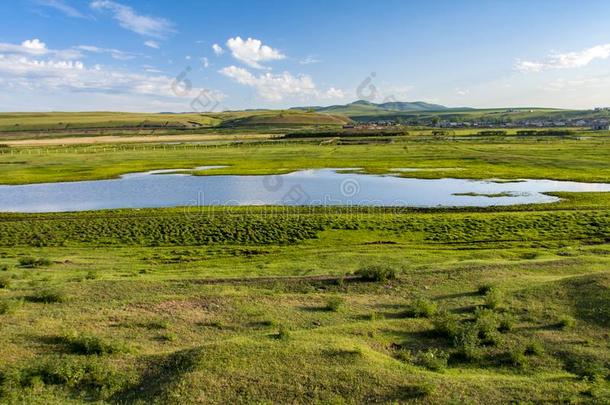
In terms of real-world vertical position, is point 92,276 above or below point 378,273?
below

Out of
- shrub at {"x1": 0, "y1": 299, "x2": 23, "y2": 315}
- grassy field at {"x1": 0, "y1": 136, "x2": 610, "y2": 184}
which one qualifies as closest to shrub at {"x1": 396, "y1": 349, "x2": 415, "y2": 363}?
shrub at {"x1": 0, "y1": 299, "x2": 23, "y2": 315}

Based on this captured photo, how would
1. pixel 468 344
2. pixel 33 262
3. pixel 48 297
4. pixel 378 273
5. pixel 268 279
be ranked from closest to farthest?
pixel 468 344 < pixel 48 297 < pixel 378 273 < pixel 268 279 < pixel 33 262

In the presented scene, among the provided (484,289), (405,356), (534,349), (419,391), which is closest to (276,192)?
(484,289)

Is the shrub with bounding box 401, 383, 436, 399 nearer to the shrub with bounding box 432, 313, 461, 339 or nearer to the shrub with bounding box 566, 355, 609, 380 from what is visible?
the shrub with bounding box 432, 313, 461, 339

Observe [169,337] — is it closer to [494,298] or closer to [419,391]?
[419,391]

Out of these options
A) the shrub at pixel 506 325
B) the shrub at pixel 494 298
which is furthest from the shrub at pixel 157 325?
the shrub at pixel 494 298

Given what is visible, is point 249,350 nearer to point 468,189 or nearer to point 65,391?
point 65,391
